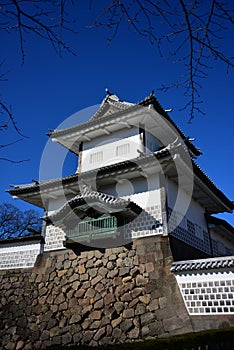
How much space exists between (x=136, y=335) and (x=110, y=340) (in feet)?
2.48

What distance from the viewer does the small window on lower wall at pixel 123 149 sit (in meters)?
11.0

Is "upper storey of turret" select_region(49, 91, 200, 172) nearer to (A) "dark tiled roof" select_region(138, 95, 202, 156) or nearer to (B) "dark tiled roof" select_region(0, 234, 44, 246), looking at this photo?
(A) "dark tiled roof" select_region(138, 95, 202, 156)

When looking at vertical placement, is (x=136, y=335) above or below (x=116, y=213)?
below

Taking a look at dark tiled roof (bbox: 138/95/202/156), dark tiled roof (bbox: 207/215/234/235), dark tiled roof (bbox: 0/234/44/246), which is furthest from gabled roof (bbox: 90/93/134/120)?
dark tiled roof (bbox: 207/215/234/235)

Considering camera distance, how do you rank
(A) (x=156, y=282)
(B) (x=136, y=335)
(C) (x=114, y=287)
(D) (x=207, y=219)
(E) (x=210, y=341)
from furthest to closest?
(D) (x=207, y=219) → (C) (x=114, y=287) → (A) (x=156, y=282) → (B) (x=136, y=335) → (E) (x=210, y=341)

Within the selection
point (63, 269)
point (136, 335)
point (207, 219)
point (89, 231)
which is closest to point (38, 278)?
point (63, 269)

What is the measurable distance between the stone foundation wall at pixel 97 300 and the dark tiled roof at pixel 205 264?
0.96 feet

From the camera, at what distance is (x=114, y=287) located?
803 cm

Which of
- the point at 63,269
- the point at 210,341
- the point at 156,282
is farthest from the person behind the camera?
the point at 63,269

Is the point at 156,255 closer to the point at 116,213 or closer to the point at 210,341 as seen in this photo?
the point at 116,213

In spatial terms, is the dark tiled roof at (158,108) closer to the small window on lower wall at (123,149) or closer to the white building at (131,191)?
the white building at (131,191)

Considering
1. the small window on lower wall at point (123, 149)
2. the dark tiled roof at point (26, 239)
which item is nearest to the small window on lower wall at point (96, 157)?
the small window on lower wall at point (123, 149)

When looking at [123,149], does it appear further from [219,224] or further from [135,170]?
[219,224]

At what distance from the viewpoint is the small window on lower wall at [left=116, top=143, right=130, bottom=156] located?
10969 millimetres
